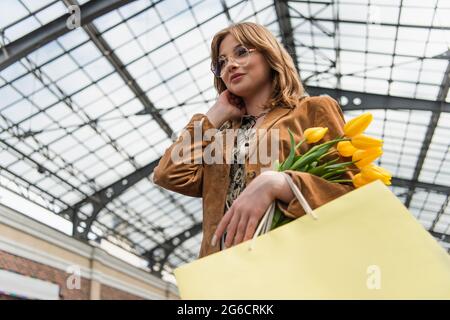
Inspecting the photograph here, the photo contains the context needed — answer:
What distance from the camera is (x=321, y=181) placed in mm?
1213

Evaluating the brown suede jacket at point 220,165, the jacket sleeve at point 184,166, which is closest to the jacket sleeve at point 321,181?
the brown suede jacket at point 220,165

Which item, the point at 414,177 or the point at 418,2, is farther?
the point at 414,177

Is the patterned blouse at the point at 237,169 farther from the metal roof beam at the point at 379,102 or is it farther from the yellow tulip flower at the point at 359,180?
the metal roof beam at the point at 379,102

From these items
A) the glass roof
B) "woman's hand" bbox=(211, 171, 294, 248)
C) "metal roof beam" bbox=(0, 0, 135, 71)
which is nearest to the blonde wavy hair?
"woman's hand" bbox=(211, 171, 294, 248)

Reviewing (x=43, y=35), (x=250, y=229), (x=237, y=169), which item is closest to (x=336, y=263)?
(x=250, y=229)

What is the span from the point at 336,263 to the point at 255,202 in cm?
28

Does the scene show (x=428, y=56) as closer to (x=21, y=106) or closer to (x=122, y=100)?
(x=122, y=100)

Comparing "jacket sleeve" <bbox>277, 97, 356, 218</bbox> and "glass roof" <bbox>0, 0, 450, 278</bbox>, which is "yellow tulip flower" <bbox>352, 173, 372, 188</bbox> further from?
"glass roof" <bbox>0, 0, 450, 278</bbox>

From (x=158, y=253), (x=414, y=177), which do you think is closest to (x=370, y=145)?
(x=414, y=177)

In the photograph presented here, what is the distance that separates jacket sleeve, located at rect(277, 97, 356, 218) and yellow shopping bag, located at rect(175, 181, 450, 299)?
17 centimetres

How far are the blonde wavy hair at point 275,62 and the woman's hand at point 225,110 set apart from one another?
0.10 meters

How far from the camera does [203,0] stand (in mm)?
14102

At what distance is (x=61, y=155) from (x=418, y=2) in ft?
34.7

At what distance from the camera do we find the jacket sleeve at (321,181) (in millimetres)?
1133
